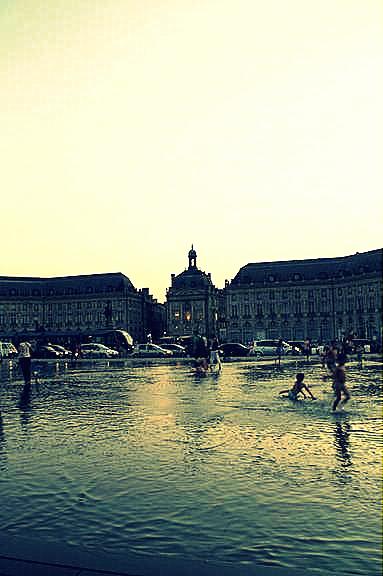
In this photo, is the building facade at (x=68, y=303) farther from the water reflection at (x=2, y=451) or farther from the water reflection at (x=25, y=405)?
the water reflection at (x=2, y=451)

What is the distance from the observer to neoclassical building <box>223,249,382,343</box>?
11914cm

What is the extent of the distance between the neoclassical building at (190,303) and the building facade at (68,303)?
9.96 metres

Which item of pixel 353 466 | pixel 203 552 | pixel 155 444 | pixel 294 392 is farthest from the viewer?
pixel 294 392

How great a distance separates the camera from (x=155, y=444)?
35.2 feet

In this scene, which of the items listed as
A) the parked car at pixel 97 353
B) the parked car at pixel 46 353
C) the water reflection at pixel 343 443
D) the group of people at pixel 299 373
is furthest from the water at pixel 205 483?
the parked car at pixel 46 353

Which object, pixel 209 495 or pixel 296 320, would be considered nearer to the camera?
pixel 209 495

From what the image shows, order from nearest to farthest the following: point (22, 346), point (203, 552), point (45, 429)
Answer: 1. point (203, 552)
2. point (45, 429)
3. point (22, 346)

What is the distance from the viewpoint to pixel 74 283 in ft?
473

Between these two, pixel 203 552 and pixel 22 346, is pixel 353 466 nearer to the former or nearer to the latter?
pixel 203 552

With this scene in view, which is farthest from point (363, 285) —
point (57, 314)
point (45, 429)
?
point (45, 429)

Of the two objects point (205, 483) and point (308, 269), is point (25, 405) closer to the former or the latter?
point (205, 483)

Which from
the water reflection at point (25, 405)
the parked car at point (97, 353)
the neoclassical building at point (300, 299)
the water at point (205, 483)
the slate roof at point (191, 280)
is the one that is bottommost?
the water at point (205, 483)

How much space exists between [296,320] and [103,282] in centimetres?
4534

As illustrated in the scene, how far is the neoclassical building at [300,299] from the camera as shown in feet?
391
